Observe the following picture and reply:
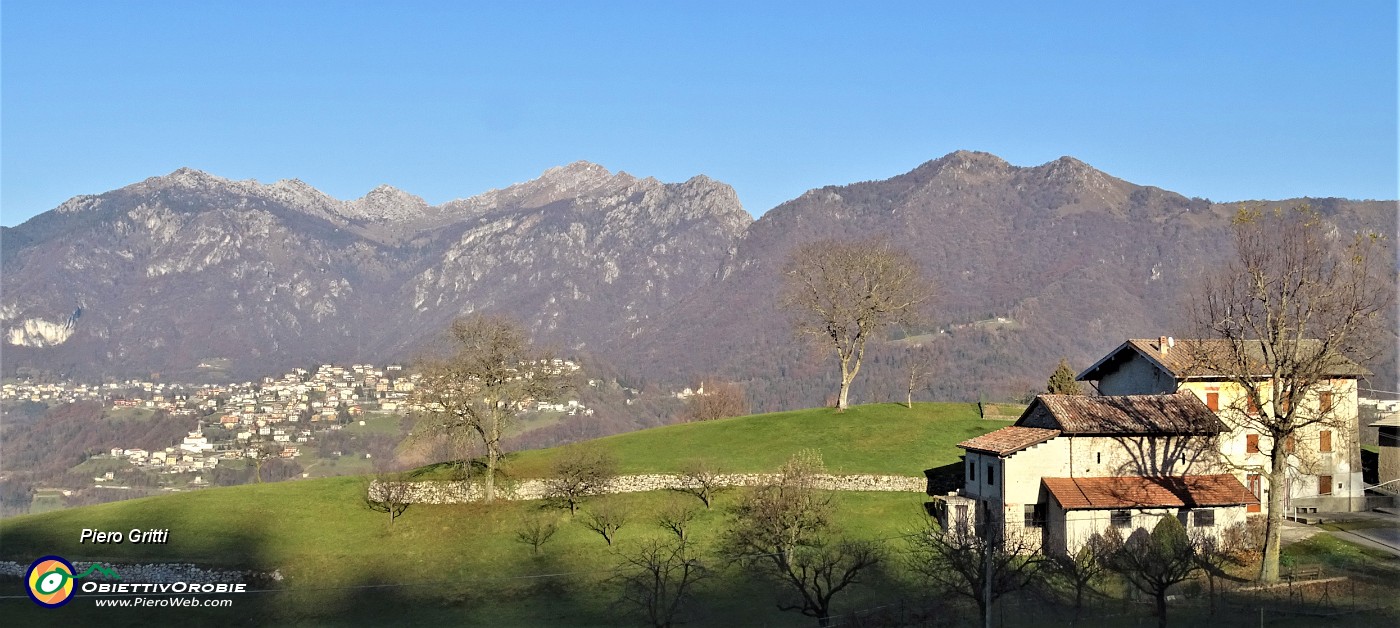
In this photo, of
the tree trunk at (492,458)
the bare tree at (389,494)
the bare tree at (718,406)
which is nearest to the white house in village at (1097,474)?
the tree trunk at (492,458)

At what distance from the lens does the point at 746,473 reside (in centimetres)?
6291

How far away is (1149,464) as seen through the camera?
53.7 metres

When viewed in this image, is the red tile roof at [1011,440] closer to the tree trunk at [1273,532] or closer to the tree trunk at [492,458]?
the tree trunk at [1273,532]

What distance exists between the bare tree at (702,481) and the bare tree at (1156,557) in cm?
2032

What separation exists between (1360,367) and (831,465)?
89.2 ft

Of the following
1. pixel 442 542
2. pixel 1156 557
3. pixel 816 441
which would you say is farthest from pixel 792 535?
pixel 816 441

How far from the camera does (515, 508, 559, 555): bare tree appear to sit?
55147mm

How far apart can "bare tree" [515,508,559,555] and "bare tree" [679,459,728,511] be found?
7816mm

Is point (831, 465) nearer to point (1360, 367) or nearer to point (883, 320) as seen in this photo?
point (883, 320)

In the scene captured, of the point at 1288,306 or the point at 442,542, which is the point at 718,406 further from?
the point at 1288,306

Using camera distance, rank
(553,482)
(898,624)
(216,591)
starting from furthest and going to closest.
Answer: (553,482)
(216,591)
(898,624)

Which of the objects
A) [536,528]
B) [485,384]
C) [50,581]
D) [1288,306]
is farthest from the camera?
[485,384]

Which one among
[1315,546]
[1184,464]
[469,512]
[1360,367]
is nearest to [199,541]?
[469,512]

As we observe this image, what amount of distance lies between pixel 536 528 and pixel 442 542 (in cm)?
461
